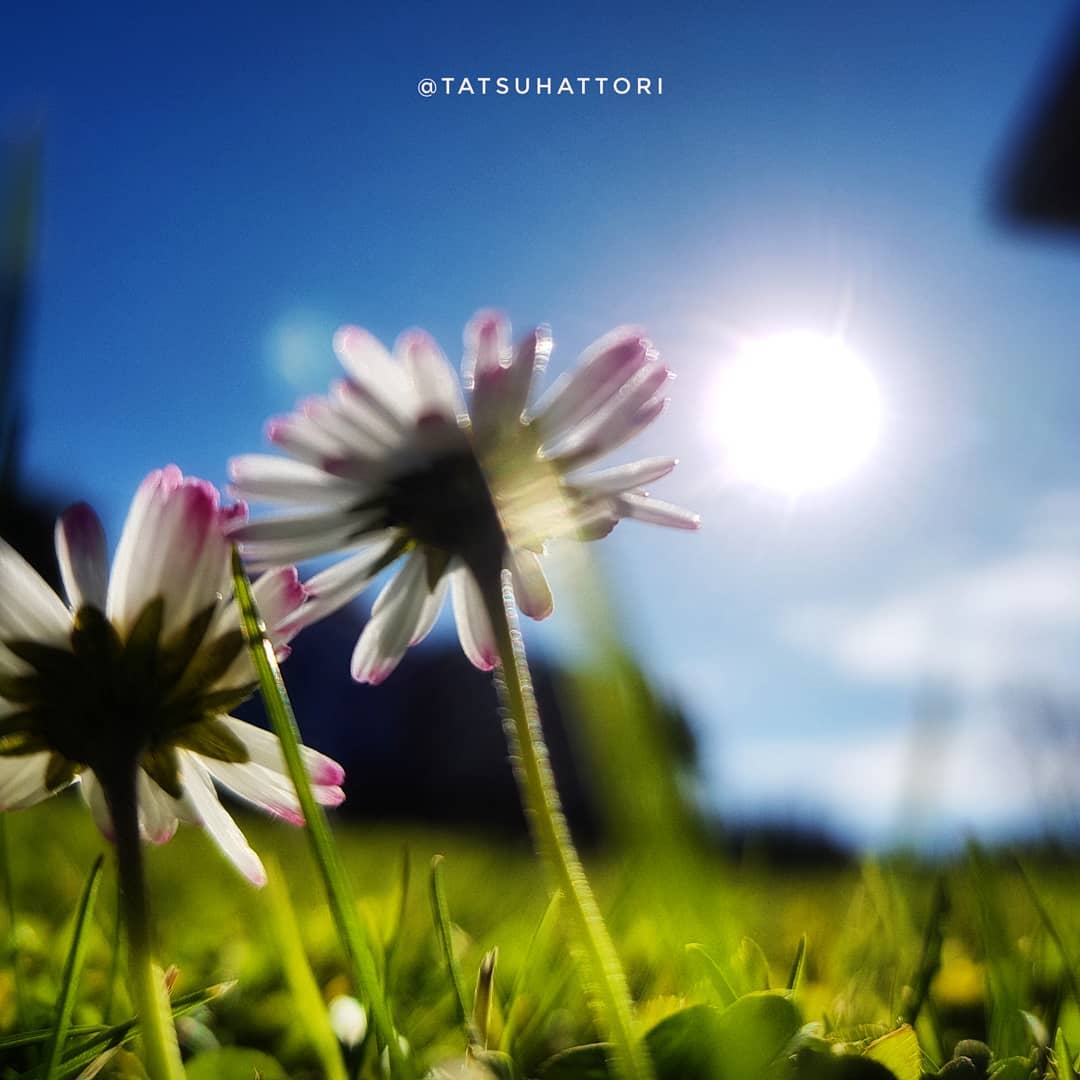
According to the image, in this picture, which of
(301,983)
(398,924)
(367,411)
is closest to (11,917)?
(398,924)

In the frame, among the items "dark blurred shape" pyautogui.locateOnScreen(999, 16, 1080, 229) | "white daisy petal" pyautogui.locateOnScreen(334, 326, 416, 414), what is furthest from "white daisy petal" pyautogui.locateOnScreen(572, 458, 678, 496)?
"dark blurred shape" pyautogui.locateOnScreen(999, 16, 1080, 229)

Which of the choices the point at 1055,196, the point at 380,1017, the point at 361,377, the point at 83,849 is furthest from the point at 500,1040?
the point at 1055,196

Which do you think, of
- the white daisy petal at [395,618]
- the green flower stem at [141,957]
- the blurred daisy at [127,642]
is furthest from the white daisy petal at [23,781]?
the white daisy petal at [395,618]

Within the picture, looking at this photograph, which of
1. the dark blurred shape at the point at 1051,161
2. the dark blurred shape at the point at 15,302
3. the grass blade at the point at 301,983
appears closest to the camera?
the dark blurred shape at the point at 15,302

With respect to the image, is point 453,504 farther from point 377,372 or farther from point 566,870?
point 566,870

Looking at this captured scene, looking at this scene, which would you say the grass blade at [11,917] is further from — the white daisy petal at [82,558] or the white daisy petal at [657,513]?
the white daisy petal at [657,513]

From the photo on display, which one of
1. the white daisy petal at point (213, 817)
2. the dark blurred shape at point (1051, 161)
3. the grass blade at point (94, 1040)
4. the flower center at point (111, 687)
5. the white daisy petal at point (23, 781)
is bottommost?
the grass blade at point (94, 1040)

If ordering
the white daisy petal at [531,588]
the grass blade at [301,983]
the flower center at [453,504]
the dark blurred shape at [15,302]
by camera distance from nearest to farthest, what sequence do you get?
the dark blurred shape at [15,302] < the grass blade at [301,983] < the flower center at [453,504] < the white daisy petal at [531,588]

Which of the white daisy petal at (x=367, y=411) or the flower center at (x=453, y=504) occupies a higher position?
the white daisy petal at (x=367, y=411)
